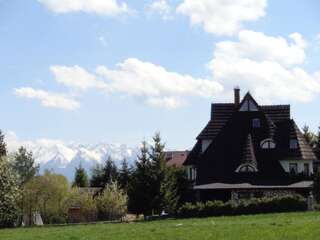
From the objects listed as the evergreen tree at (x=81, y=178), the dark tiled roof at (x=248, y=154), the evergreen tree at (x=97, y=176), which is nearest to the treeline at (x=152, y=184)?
the dark tiled roof at (x=248, y=154)

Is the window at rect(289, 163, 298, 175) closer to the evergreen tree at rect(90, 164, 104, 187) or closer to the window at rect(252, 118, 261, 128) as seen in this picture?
the window at rect(252, 118, 261, 128)

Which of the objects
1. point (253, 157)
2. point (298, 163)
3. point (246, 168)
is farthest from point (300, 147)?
point (246, 168)

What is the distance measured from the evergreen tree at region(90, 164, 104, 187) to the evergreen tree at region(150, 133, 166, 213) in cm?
3826

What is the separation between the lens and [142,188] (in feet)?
196

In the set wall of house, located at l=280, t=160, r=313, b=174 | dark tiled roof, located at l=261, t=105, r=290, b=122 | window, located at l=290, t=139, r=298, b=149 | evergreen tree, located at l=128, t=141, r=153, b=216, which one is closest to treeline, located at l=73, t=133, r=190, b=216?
evergreen tree, located at l=128, t=141, r=153, b=216

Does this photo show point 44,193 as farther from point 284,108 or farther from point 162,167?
point 284,108

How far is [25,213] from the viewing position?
70438 millimetres

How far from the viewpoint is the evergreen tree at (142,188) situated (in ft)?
195

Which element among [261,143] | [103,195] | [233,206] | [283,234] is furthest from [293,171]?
[283,234]

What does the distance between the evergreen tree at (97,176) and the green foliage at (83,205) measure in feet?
85.0

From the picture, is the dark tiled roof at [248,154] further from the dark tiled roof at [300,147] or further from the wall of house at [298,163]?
the dark tiled roof at [300,147]

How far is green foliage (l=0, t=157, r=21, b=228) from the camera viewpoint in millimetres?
56062

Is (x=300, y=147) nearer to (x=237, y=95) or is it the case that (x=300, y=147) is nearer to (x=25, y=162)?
(x=237, y=95)

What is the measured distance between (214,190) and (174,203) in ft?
21.4
